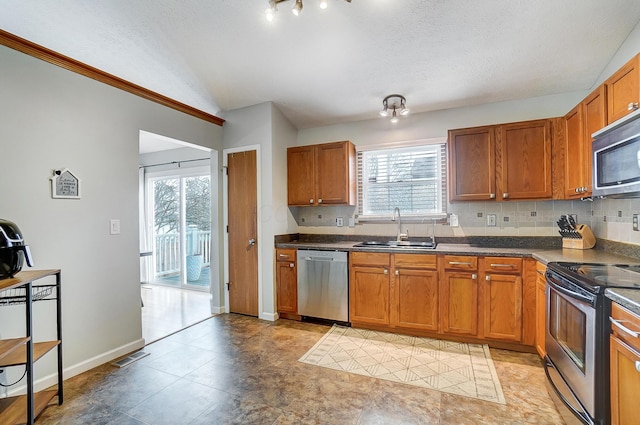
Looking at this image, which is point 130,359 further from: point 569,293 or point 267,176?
point 569,293

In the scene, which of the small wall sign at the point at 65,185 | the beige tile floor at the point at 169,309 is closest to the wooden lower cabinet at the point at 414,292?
the beige tile floor at the point at 169,309

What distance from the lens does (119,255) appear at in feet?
8.83

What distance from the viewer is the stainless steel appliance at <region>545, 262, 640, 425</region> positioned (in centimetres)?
139

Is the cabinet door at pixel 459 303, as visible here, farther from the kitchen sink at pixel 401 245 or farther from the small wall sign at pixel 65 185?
the small wall sign at pixel 65 185

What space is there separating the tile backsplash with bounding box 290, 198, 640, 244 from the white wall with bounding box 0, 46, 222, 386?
7.98 feet

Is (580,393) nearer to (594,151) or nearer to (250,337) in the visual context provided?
(594,151)

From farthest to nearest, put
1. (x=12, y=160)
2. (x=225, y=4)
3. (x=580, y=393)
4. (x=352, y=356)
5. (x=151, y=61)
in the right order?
(x=151, y=61) → (x=352, y=356) → (x=225, y=4) → (x=12, y=160) → (x=580, y=393)

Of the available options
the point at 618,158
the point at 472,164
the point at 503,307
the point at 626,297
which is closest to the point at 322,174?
the point at 472,164

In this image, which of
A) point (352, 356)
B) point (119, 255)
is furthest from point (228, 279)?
point (352, 356)

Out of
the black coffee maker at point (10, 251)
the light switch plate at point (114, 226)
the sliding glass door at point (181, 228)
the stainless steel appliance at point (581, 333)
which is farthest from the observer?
the sliding glass door at point (181, 228)

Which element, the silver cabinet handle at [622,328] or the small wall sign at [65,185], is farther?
the small wall sign at [65,185]

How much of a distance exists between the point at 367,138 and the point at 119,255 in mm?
3089

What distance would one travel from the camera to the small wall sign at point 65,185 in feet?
7.36

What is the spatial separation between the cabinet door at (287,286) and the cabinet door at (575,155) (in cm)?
287
